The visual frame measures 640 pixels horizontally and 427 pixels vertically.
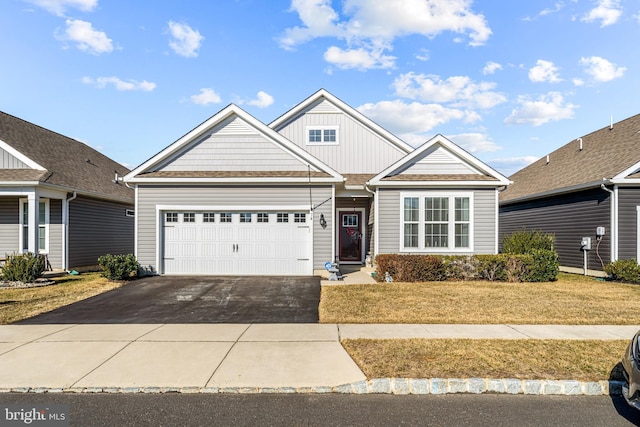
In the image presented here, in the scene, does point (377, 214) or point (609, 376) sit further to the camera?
point (377, 214)

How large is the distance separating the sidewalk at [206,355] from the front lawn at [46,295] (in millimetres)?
1282

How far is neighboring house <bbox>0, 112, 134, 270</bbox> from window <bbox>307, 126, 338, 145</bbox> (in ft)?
32.3

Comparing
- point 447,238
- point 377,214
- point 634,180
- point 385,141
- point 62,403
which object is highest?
point 385,141

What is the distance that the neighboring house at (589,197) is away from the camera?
13.5m

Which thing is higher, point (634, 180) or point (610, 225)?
point (634, 180)

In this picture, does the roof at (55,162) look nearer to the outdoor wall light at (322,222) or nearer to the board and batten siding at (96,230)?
the board and batten siding at (96,230)

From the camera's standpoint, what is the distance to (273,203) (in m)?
13.7

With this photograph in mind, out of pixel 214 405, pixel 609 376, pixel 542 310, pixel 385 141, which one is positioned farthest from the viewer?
pixel 385 141

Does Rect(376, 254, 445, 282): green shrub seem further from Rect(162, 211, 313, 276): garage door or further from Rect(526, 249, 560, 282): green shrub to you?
Rect(526, 249, 560, 282): green shrub

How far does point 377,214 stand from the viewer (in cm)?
1440

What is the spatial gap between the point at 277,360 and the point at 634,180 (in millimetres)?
14412

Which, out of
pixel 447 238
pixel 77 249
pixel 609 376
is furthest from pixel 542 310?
pixel 77 249

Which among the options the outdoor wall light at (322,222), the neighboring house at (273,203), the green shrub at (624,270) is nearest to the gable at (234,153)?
the neighboring house at (273,203)

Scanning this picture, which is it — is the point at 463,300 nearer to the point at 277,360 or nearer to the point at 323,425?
the point at 277,360
